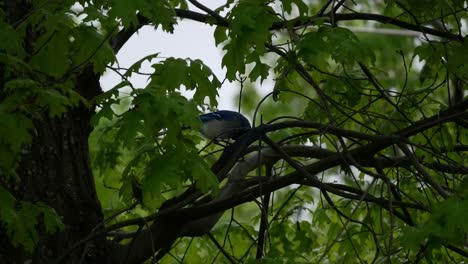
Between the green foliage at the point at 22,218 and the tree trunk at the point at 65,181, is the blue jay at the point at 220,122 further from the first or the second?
the green foliage at the point at 22,218

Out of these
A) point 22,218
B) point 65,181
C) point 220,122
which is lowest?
point 22,218

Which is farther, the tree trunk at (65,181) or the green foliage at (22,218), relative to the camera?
the tree trunk at (65,181)

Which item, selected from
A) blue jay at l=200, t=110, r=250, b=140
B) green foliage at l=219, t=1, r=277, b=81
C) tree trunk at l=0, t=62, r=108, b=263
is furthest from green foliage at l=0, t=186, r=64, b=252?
blue jay at l=200, t=110, r=250, b=140

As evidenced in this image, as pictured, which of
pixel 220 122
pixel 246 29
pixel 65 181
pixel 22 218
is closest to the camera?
pixel 22 218

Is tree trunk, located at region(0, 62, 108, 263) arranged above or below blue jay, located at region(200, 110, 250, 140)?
below

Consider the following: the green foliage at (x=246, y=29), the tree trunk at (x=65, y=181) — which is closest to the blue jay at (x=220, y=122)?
the tree trunk at (x=65, y=181)

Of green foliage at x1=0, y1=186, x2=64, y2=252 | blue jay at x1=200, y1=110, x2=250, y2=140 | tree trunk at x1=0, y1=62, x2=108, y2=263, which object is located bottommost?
green foliage at x1=0, y1=186, x2=64, y2=252

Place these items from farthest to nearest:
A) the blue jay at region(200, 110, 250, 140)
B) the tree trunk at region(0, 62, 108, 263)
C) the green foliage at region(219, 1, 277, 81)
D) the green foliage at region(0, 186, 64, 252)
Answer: the blue jay at region(200, 110, 250, 140) → the tree trunk at region(0, 62, 108, 263) → the green foliage at region(219, 1, 277, 81) → the green foliage at region(0, 186, 64, 252)

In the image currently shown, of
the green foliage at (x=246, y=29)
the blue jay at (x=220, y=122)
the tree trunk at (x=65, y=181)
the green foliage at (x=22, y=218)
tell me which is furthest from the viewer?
the blue jay at (x=220, y=122)

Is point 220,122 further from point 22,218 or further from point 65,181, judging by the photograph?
point 22,218

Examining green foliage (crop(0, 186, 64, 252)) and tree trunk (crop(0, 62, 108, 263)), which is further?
tree trunk (crop(0, 62, 108, 263))

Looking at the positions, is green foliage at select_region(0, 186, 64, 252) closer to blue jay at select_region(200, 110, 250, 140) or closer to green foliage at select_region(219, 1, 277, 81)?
green foliage at select_region(219, 1, 277, 81)

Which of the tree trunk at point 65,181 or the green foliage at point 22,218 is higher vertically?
the tree trunk at point 65,181

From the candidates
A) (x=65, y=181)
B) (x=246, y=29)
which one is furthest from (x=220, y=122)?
(x=246, y=29)
